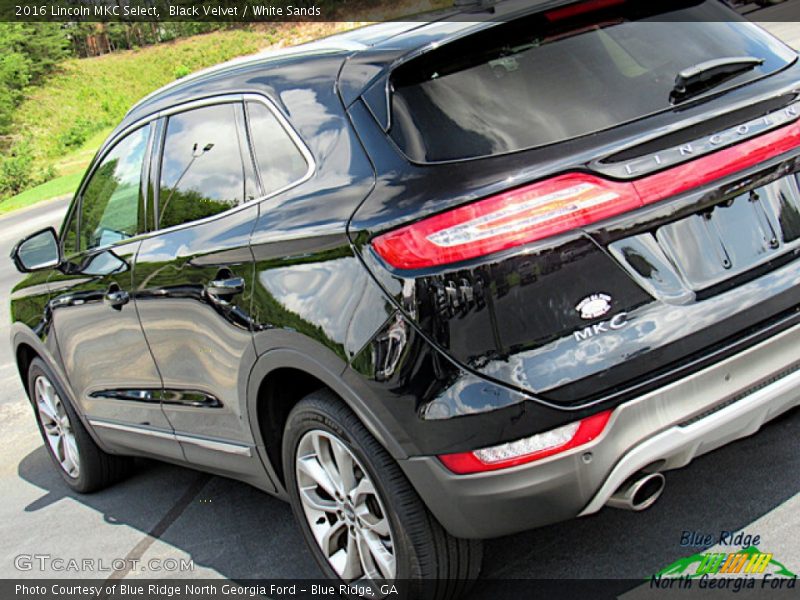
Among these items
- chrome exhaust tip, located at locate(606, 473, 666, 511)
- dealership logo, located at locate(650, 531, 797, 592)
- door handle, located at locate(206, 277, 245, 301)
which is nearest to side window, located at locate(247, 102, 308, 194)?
door handle, located at locate(206, 277, 245, 301)

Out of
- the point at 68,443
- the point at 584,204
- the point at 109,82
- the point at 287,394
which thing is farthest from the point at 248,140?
the point at 109,82

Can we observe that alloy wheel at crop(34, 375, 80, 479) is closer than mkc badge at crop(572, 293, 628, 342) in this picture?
No

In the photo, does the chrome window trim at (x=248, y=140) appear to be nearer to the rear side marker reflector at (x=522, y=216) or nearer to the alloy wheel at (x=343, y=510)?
the rear side marker reflector at (x=522, y=216)

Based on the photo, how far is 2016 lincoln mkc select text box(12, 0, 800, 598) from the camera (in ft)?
9.30

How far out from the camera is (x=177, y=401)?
4.29 m

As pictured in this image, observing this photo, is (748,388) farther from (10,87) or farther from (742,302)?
(10,87)

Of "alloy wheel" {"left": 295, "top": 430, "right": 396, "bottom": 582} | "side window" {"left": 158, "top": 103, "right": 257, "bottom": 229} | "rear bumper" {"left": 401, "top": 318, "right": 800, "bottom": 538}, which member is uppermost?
"side window" {"left": 158, "top": 103, "right": 257, "bottom": 229}

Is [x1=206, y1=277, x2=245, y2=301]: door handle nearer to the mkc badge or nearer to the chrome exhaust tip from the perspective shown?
the mkc badge

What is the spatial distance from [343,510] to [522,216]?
1.27 meters

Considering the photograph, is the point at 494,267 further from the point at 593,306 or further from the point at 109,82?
the point at 109,82

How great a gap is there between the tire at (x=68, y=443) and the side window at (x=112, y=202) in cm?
87

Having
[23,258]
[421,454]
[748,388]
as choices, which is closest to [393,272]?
[421,454]

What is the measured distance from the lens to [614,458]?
288cm

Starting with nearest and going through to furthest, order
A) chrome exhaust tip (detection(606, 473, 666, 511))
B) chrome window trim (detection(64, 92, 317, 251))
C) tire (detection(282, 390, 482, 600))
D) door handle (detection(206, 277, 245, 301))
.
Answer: chrome exhaust tip (detection(606, 473, 666, 511)) < tire (detection(282, 390, 482, 600)) < chrome window trim (detection(64, 92, 317, 251)) < door handle (detection(206, 277, 245, 301))
